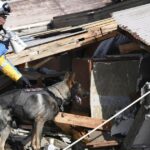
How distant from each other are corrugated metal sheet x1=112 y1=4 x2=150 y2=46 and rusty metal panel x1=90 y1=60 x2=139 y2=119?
2.11 feet

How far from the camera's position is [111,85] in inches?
349

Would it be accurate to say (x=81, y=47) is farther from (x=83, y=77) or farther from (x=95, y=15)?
(x=95, y=15)

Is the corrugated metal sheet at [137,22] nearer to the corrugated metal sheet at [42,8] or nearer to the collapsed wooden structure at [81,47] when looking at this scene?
the collapsed wooden structure at [81,47]

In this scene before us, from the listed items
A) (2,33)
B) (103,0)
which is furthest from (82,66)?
(103,0)

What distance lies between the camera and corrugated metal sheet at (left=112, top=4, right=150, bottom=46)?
8211 mm

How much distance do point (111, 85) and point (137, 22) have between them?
1231 millimetres

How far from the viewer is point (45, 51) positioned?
9.59 m

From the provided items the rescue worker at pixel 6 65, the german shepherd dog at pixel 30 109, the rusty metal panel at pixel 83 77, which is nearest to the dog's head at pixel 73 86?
the rusty metal panel at pixel 83 77

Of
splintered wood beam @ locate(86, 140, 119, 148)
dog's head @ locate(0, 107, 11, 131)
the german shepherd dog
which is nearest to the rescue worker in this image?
the german shepherd dog

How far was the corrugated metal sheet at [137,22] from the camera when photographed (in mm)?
8211

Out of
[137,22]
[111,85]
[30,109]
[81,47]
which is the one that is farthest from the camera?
[81,47]

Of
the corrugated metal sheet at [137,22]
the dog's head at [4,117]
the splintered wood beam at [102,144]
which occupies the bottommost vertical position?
the splintered wood beam at [102,144]

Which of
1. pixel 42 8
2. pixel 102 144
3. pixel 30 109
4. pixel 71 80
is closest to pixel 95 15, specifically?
pixel 42 8

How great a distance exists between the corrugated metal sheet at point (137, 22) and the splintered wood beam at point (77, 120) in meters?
1.60
